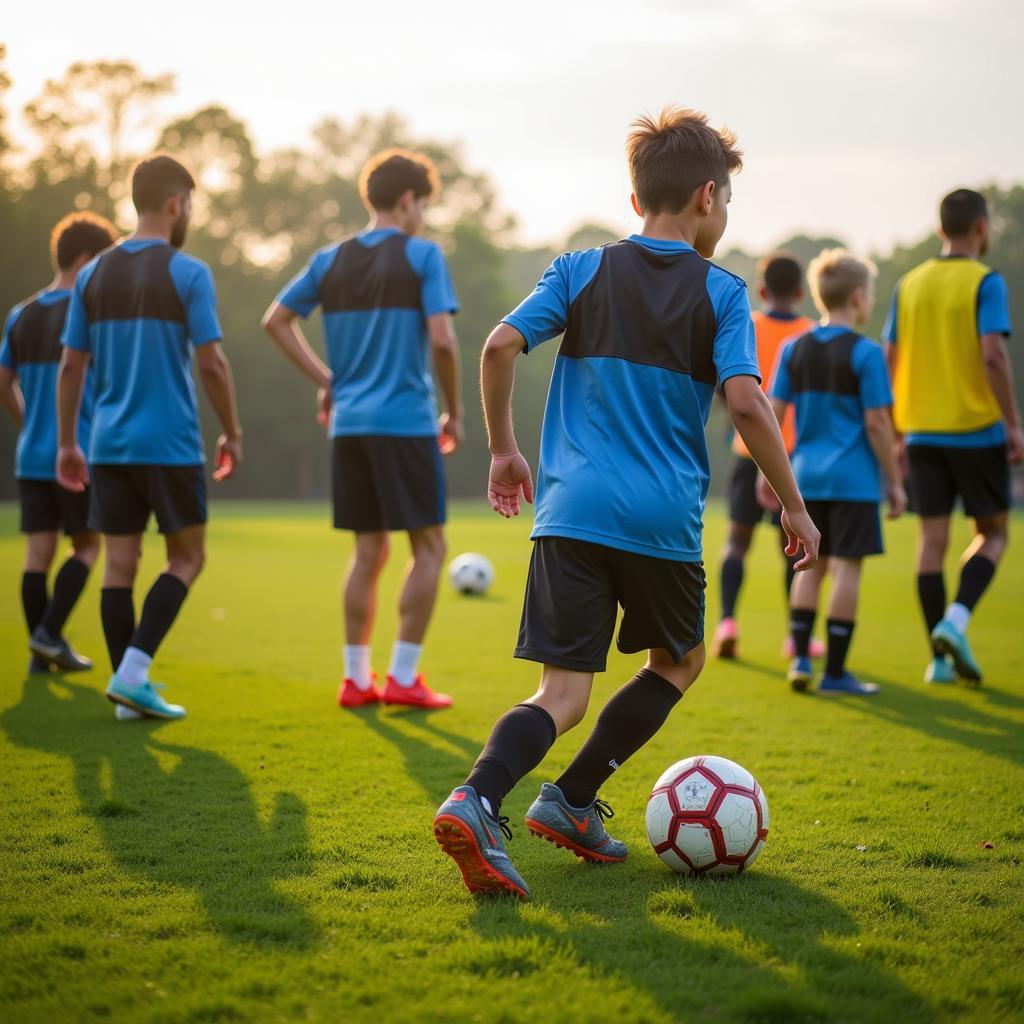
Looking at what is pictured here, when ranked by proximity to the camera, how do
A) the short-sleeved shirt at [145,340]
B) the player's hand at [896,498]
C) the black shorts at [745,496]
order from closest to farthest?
the short-sleeved shirt at [145,340], the player's hand at [896,498], the black shorts at [745,496]

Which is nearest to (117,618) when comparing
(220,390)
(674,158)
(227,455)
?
(227,455)

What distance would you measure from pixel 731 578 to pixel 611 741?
15.5 ft

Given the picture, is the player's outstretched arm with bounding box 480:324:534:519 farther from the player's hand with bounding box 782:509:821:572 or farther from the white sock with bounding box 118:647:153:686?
the white sock with bounding box 118:647:153:686

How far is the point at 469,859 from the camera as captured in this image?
10.7ft

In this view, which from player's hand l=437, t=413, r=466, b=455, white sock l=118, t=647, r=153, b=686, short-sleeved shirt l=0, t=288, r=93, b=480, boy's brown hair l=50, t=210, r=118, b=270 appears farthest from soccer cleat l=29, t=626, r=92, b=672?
player's hand l=437, t=413, r=466, b=455

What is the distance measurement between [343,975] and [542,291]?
1.94 meters

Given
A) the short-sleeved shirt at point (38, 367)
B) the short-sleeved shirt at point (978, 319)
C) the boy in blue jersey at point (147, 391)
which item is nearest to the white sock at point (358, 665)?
the boy in blue jersey at point (147, 391)

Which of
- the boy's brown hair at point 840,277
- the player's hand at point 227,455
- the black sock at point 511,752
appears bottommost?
the black sock at point 511,752

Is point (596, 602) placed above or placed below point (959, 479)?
below

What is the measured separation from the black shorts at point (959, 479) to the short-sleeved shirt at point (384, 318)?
3096 millimetres

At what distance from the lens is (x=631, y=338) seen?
141 inches

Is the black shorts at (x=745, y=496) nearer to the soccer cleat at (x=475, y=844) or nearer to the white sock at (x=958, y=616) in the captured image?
the white sock at (x=958, y=616)

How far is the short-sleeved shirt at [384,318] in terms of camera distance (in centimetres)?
643

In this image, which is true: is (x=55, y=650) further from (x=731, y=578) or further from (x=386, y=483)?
(x=731, y=578)
